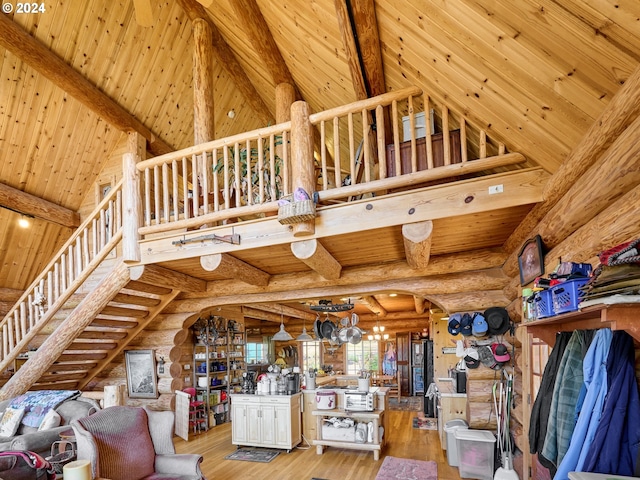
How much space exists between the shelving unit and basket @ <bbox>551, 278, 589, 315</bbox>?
21.3 ft

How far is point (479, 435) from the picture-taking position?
4586 mm

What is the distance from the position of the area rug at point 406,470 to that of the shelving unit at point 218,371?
440 cm

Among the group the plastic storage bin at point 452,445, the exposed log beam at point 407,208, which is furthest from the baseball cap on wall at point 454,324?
the exposed log beam at point 407,208

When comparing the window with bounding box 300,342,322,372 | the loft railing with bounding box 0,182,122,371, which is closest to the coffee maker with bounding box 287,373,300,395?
the loft railing with bounding box 0,182,122,371

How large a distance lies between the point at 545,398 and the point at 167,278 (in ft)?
14.7

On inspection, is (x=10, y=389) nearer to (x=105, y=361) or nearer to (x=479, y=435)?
(x=105, y=361)

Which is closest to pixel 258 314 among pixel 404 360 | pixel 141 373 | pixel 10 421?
pixel 141 373

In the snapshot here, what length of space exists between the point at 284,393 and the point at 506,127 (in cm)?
494

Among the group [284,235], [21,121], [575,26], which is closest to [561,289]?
[575,26]

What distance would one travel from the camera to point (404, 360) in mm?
12531

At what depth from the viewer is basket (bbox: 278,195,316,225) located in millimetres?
3762

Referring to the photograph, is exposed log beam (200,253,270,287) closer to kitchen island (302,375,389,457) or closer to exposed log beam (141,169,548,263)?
exposed log beam (141,169,548,263)

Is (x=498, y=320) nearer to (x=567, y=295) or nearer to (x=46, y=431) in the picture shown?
(x=567, y=295)

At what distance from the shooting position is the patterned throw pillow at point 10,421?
4855 mm
